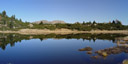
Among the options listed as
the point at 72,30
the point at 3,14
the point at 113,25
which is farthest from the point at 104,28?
the point at 3,14

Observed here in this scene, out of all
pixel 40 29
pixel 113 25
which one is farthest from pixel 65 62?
pixel 113 25

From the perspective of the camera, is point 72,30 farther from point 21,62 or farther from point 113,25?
point 21,62

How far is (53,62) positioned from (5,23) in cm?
16348

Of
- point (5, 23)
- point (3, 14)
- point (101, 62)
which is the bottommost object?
point (101, 62)

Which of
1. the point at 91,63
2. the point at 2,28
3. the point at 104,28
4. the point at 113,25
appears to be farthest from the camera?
the point at 113,25

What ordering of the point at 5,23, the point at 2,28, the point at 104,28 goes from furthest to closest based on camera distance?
1. the point at 104,28
2. the point at 5,23
3. the point at 2,28

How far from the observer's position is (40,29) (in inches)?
6762

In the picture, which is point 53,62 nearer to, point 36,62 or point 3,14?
point 36,62

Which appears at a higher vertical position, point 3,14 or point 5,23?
point 3,14

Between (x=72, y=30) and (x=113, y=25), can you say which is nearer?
(x=72, y=30)

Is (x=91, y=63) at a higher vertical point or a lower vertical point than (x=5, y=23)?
lower

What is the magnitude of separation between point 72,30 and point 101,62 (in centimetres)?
15295

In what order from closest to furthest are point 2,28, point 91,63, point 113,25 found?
point 91,63 < point 2,28 < point 113,25

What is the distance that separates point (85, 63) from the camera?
84.8 feet
